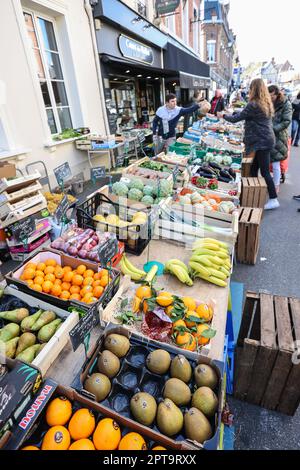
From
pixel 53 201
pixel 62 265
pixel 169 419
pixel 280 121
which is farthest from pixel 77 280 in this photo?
pixel 280 121

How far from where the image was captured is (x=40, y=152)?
5199 mm

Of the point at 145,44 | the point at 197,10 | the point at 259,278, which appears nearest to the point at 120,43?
the point at 145,44

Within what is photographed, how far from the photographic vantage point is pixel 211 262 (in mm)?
2166

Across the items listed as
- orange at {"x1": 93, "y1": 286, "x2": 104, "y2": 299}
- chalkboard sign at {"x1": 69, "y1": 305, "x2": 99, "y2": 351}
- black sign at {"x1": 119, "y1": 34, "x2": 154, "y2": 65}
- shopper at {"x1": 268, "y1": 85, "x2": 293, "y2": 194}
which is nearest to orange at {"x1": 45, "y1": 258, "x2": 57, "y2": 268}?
orange at {"x1": 93, "y1": 286, "x2": 104, "y2": 299}

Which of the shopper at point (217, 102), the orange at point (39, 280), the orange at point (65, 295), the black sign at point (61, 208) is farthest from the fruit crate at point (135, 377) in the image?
the shopper at point (217, 102)

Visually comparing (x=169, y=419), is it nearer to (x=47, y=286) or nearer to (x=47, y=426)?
(x=47, y=426)

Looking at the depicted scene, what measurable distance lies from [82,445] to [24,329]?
744mm

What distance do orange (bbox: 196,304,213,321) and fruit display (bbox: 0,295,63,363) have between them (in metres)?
0.89

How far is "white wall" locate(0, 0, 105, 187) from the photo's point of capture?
14.1ft

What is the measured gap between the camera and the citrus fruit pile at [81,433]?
1.04m

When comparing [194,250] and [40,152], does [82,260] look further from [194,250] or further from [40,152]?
[40,152]

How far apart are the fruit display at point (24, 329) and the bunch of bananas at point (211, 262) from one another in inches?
44.4

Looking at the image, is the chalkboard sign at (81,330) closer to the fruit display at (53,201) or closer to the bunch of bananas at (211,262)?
the bunch of bananas at (211,262)

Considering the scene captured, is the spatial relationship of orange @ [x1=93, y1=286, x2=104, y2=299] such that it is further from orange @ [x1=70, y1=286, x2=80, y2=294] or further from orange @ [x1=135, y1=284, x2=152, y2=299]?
orange @ [x1=135, y1=284, x2=152, y2=299]
